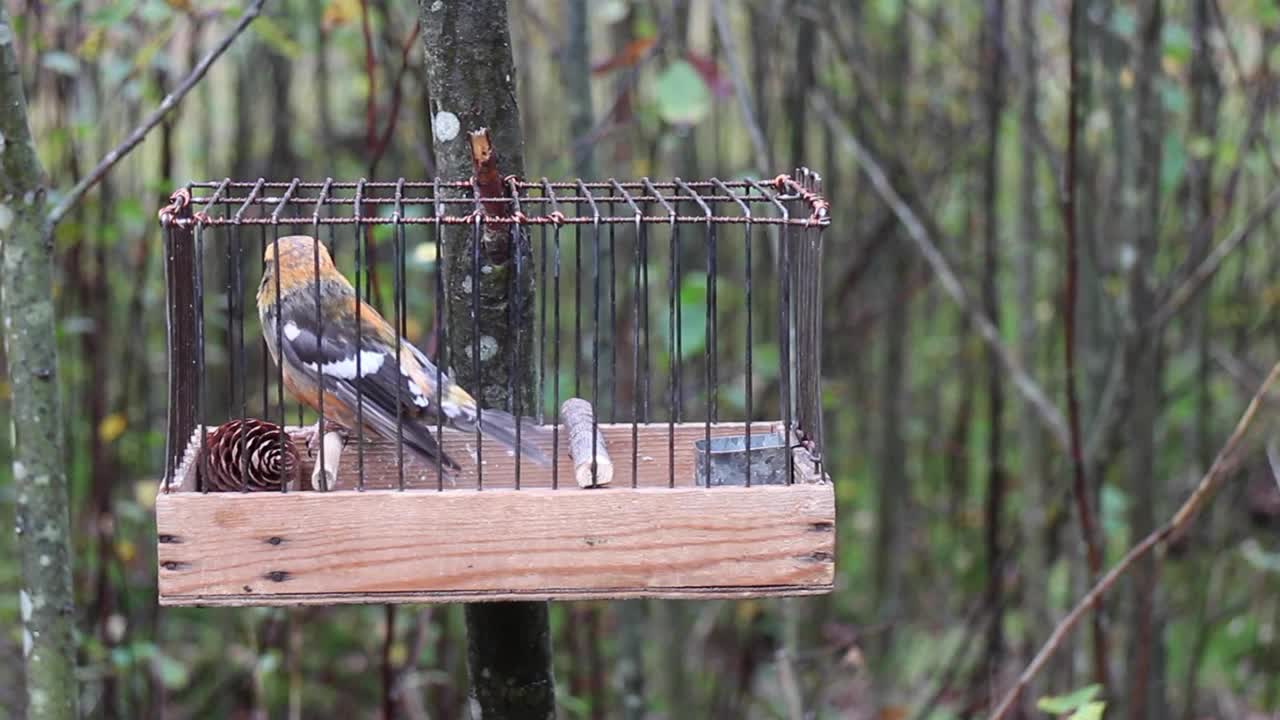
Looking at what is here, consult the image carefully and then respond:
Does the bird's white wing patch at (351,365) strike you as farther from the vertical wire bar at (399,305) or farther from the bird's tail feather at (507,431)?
the bird's tail feather at (507,431)

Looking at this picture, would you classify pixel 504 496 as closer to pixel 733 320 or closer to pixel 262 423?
pixel 262 423

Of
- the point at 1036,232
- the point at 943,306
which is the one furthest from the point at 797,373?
the point at 943,306

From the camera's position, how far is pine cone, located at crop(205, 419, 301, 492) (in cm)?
323

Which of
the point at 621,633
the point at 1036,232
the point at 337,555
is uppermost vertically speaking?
the point at 1036,232

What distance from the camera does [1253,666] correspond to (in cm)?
761

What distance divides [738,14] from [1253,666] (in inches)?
199

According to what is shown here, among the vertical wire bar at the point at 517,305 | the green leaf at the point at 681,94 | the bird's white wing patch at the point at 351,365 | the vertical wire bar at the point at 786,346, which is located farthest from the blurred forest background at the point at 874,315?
the vertical wire bar at the point at 786,346

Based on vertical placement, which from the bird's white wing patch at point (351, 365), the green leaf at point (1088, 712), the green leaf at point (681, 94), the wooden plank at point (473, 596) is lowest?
the green leaf at point (1088, 712)

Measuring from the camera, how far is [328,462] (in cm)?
332

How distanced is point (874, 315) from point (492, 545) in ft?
15.4

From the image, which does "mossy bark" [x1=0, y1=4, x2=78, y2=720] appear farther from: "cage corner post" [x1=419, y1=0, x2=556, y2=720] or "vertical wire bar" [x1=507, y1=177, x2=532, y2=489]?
"vertical wire bar" [x1=507, y1=177, x2=532, y2=489]

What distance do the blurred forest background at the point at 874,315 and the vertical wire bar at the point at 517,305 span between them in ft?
3.23

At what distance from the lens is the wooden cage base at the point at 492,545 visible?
2.84 meters

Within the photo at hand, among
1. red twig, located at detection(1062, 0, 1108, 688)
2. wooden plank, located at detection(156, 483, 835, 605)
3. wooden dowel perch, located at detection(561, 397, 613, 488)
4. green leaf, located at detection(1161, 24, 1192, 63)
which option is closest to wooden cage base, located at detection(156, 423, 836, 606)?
wooden plank, located at detection(156, 483, 835, 605)
